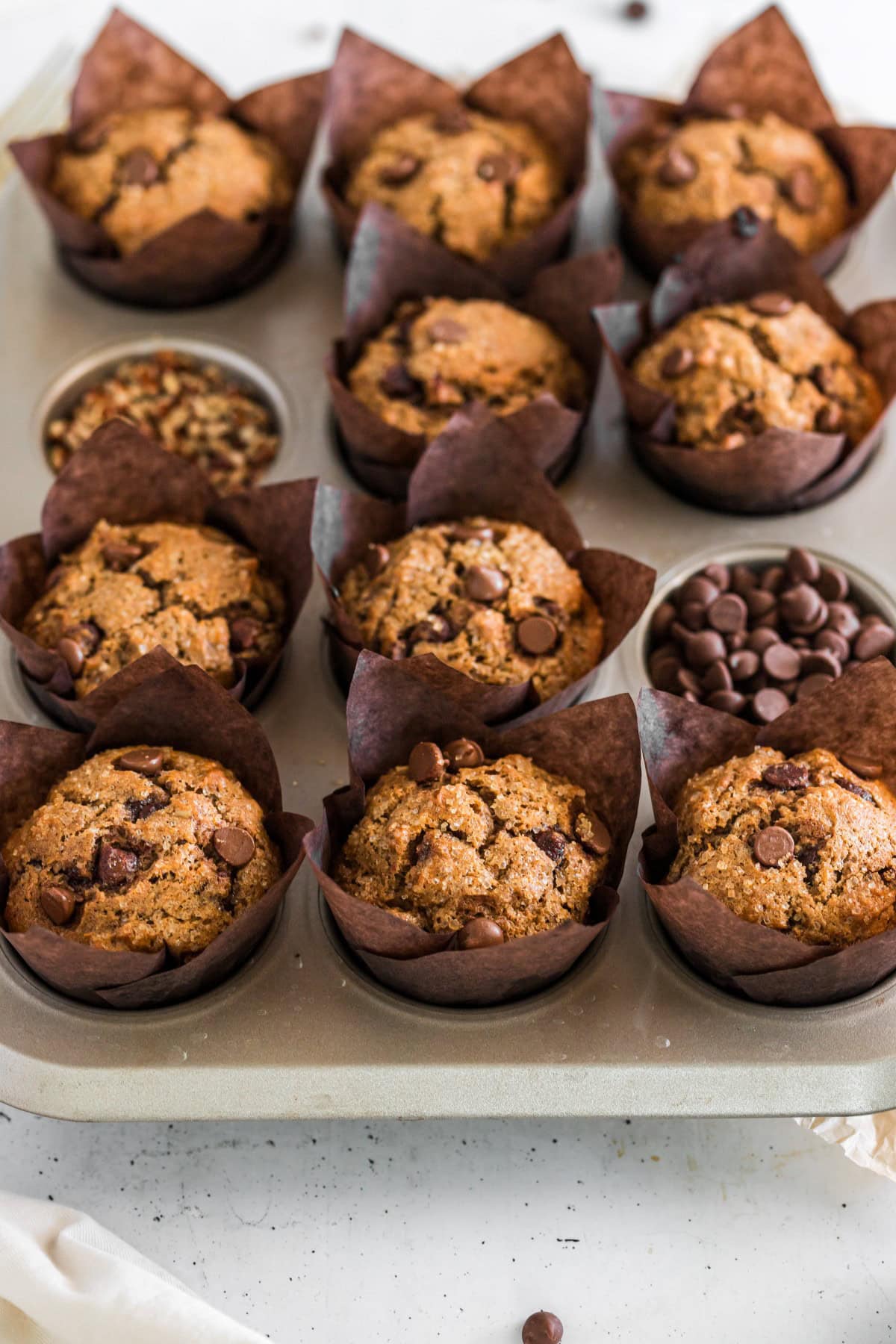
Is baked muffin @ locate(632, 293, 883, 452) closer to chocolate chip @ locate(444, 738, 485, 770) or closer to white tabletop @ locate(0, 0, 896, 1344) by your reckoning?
chocolate chip @ locate(444, 738, 485, 770)

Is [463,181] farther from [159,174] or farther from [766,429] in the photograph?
[766,429]

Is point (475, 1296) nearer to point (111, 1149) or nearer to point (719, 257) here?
point (111, 1149)

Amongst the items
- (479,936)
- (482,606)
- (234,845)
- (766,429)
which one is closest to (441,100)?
(766,429)

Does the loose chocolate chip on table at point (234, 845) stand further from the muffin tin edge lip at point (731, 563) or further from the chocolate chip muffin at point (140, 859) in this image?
the muffin tin edge lip at point (731, 563)

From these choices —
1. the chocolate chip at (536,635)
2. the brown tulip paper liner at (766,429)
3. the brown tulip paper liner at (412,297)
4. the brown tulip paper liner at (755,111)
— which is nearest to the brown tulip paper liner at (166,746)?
the chocolate chip at (536,635)

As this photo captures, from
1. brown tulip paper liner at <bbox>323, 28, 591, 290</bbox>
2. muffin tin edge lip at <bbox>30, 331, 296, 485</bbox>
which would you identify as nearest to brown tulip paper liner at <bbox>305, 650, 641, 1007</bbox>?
muffin tin edge lip at <bbox>30, 331, 296, 485</bbox>

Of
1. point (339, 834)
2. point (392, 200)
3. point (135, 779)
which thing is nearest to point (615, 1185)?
point (339, 834)
